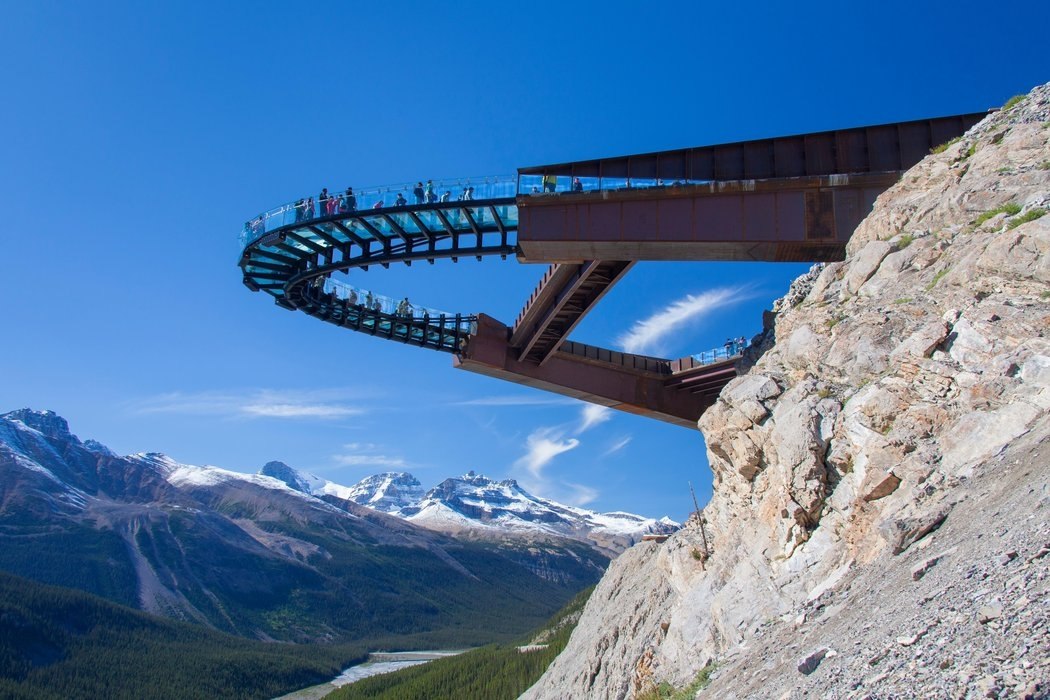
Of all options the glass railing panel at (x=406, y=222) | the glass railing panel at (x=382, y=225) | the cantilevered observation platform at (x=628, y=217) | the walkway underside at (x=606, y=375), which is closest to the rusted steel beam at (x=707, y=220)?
the cantilevered observation platform at (x=628, y=217)

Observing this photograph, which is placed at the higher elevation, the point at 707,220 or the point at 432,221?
the point at 432,221

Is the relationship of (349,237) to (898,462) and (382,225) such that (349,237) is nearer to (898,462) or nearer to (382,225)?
(382,225)

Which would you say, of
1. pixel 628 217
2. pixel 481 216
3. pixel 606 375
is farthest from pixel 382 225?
pixel 606 375

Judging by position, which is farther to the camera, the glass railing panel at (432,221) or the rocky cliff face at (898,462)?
the glass railing panel at (432,221)

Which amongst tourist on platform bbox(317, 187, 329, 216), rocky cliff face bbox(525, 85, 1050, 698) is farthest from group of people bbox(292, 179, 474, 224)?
rocky cliff face bbox(525, 85, 1050, 698)

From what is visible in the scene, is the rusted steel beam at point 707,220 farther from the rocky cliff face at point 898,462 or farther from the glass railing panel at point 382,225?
the glass railing panel at point 382,225

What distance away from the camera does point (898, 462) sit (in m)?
14.0

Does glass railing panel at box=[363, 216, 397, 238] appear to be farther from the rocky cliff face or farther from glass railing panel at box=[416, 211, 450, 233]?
the rocky cliff face

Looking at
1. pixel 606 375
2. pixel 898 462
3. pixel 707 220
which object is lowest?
pixel 898 462

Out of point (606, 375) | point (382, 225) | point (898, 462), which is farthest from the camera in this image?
point (606, 375)

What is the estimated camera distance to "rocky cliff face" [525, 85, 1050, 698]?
848 cm

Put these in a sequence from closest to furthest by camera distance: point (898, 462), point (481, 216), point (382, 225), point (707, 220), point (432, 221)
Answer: point (898, 462), point (707, 220), point (481, 216), point (432, 221), point (382, 225)

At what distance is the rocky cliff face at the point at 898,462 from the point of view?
8.48 metres

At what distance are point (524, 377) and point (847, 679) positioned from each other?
32802mm
